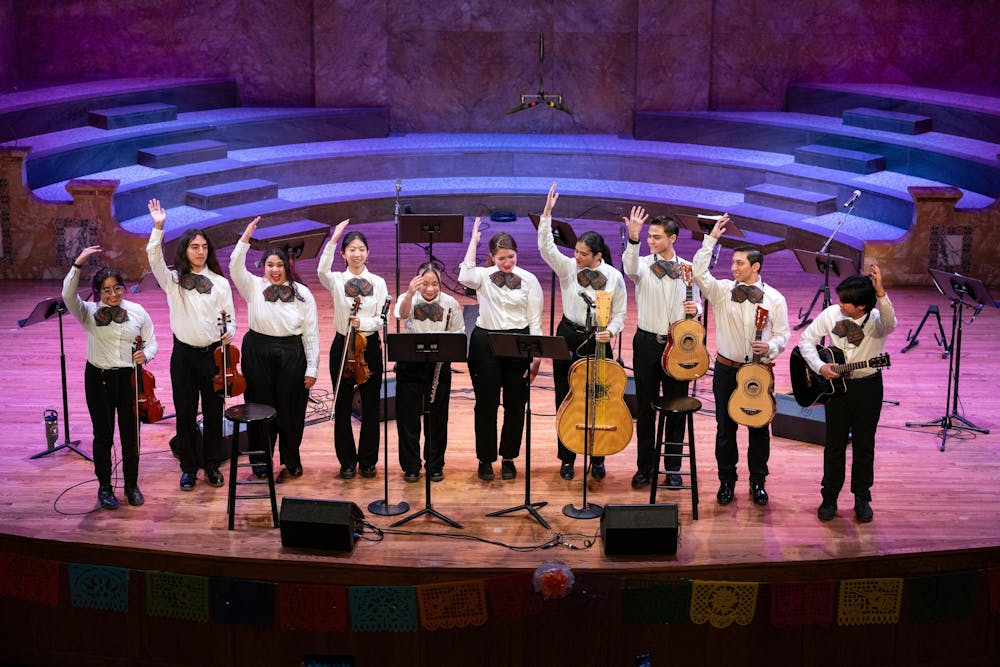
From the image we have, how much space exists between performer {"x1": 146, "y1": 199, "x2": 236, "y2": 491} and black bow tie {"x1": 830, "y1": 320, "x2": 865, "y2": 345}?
3.09m

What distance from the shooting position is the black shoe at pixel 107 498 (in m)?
6.35

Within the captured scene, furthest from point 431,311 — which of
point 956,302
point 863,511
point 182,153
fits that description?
point 182,153

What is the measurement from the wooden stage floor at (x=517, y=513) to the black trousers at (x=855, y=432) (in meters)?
0.20

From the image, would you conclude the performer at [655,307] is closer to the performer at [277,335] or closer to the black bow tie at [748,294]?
the black bow tie at [748,294]

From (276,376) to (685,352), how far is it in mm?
2169

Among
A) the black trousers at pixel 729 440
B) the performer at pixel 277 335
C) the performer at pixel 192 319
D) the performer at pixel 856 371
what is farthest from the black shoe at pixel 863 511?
the performer at pixel 192 319

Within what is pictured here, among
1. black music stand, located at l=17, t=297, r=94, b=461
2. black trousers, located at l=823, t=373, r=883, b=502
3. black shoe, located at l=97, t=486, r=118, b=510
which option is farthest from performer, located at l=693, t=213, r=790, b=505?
black music stand, located at l=17, t=297, r=94, b=461

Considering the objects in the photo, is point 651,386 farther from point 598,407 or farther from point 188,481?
point 188,481

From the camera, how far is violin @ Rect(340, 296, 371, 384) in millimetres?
6508

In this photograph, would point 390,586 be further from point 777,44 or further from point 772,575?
point 777,44

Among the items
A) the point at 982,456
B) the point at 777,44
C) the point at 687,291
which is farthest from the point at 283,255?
the point at 777,44

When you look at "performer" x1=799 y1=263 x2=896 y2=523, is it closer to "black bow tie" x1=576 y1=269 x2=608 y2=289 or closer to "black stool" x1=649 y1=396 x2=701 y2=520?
"black stool" x1=649 y1=396 x2=701 y2=520

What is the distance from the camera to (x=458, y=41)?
47.1 feet

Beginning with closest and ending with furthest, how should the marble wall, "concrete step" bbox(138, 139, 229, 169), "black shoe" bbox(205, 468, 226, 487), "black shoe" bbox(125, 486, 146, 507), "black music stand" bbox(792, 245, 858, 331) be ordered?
1. "black shoe" bbox(125, 486, 146, 507)
2. "black shoe" bbox(205, 468, 226, 487)
3. "black music stand" bbox(792, 245, 858, 331)
4. "concrete step" bbox(138, 139, 229, 169)
5. the marble wall
